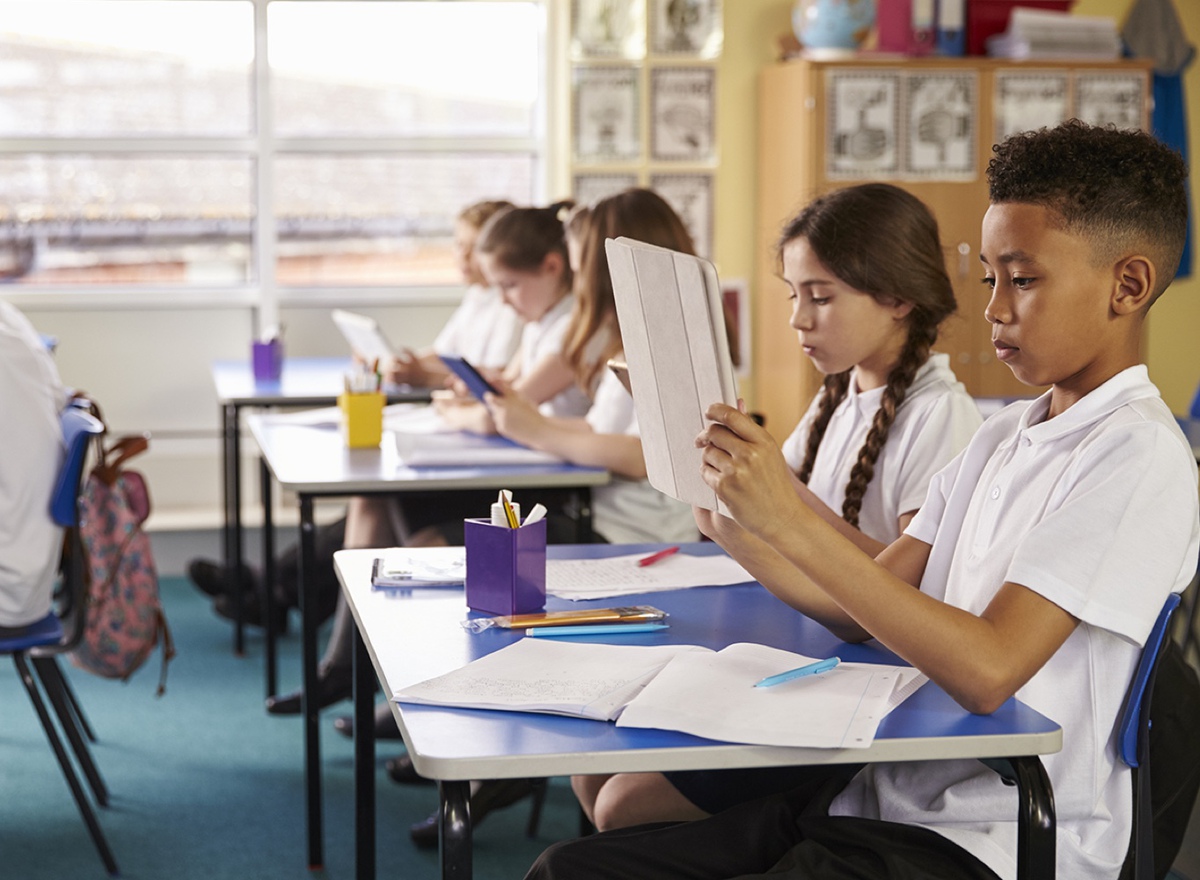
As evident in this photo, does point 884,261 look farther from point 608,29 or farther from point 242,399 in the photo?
point 608,29

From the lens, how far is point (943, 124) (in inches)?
189

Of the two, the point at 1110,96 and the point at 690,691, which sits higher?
the point at 1110,96

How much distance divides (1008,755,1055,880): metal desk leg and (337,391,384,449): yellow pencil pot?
6.35 ft

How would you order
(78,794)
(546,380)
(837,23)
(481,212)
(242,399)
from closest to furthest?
(78,794), (546,380), (242,399), (481,212), (837,23)

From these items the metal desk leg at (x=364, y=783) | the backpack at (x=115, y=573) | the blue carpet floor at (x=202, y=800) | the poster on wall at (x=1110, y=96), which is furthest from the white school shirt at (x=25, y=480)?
the poster on wall at (x=1110, y=96)

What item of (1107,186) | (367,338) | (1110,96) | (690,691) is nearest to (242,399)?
(367,338)

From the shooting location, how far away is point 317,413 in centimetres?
346

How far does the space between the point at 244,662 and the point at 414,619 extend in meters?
2.49

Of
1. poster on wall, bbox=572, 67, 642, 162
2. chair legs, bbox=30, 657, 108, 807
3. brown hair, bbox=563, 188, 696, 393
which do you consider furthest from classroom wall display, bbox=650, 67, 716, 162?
chair legs, bbox=30, 657, 108, 807

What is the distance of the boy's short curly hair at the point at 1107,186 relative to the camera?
4.23 ft

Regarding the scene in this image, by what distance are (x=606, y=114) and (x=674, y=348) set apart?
12.5 ft

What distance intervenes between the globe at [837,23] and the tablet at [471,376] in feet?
7.96

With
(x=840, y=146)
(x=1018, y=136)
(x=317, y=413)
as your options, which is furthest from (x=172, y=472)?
(x=1018, y=136)

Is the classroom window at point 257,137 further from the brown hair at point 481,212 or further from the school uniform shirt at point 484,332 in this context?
the brown hair at point 481,212
